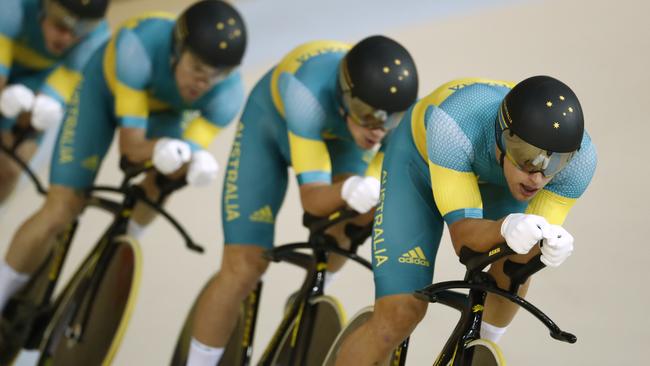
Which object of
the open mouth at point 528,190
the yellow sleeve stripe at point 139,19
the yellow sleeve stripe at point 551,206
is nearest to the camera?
the open mouth at point 528,190

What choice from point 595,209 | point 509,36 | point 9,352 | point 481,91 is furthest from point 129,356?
point 509,36

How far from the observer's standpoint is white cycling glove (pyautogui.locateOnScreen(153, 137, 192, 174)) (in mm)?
4203

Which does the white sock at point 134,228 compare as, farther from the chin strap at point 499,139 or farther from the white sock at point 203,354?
the chin strap at point 499,139

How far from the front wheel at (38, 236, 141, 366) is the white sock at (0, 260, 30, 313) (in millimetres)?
424

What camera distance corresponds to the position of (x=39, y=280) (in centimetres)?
489

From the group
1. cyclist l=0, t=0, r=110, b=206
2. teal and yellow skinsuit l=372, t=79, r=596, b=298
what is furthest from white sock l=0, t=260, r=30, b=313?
teal and yellow skinsuit l=372, t=79, r=596, b=298

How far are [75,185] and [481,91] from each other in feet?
7.18

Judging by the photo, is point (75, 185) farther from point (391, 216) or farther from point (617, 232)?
point (617, 232)

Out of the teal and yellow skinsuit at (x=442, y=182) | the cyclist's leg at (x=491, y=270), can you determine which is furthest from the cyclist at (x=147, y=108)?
the cyclist's leg at (x=491, y=270)

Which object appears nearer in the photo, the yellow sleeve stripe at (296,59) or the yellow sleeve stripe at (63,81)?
the yellow sleeve stripe at (296,59)

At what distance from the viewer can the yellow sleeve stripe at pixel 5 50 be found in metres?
5.07

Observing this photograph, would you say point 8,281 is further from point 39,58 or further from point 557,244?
point 557,244

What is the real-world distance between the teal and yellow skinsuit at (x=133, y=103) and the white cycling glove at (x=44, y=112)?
26cm

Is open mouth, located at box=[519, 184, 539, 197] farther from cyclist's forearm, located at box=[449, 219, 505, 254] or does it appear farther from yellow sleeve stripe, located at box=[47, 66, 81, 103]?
yellow sleeve stripe, located at box=[47, 66, 81, 103]
